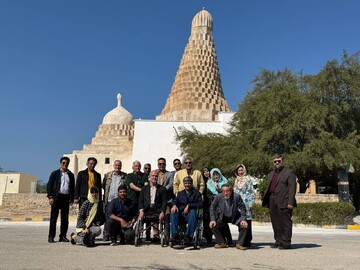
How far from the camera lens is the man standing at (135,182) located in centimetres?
742

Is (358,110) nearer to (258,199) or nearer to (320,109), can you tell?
(320,109)

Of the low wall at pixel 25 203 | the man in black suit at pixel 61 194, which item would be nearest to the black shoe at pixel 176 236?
the man in black suit at pixel 61 194

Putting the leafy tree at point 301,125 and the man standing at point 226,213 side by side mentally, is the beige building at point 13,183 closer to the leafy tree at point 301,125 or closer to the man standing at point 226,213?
the leafy tree at point 301,125

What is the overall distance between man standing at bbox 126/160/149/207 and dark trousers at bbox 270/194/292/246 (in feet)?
8.08

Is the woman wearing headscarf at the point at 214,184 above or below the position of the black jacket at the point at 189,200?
above

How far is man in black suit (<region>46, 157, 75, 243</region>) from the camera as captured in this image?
720 cm

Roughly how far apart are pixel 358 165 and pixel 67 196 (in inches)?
633

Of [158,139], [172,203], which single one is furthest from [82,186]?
[158,139]

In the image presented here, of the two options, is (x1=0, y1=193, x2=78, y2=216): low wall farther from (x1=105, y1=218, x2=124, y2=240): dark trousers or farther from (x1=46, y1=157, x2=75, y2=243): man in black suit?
(x1=105, y1=218, x2=124, y2=240): dark trousers

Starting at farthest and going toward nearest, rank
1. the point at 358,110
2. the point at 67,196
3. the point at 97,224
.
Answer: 1. the point at 358,110
2. the point at 67,196
3. the point at 97,224

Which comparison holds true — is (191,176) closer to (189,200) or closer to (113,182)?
(189,200)

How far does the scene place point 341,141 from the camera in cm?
1956

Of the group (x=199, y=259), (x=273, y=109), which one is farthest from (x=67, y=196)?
(x=273, y=109)

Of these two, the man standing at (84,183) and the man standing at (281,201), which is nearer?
the man standing at (281,201)
